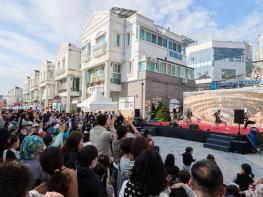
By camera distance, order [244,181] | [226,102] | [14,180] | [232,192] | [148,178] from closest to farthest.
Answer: [14,180] → [148,178] → [232,192] → [244,181] → [226,102]

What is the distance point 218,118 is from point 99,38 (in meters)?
19.5

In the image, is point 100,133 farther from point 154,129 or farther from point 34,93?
point 34,93

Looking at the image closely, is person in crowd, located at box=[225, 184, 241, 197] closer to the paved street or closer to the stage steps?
the paved street

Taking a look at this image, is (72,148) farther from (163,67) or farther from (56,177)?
(163,67)

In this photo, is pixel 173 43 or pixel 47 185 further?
pixel 173 43

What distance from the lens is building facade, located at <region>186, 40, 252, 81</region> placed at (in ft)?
212

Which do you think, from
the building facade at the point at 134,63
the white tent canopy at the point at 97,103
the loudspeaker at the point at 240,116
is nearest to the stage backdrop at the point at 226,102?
the building facade at the point at 134,63

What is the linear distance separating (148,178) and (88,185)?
78 cm

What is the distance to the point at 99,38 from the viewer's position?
3250 cm

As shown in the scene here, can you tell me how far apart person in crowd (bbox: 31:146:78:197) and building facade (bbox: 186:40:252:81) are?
65150 millimetres

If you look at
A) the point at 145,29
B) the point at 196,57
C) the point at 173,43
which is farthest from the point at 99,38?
the point at 196,57

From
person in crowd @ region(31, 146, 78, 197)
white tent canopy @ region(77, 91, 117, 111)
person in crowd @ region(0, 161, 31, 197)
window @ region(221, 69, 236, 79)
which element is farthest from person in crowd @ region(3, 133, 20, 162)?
window @ region(221, 69, 236, 79)

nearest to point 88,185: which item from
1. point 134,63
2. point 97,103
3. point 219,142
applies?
point 97,103

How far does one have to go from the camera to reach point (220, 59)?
67.9m
